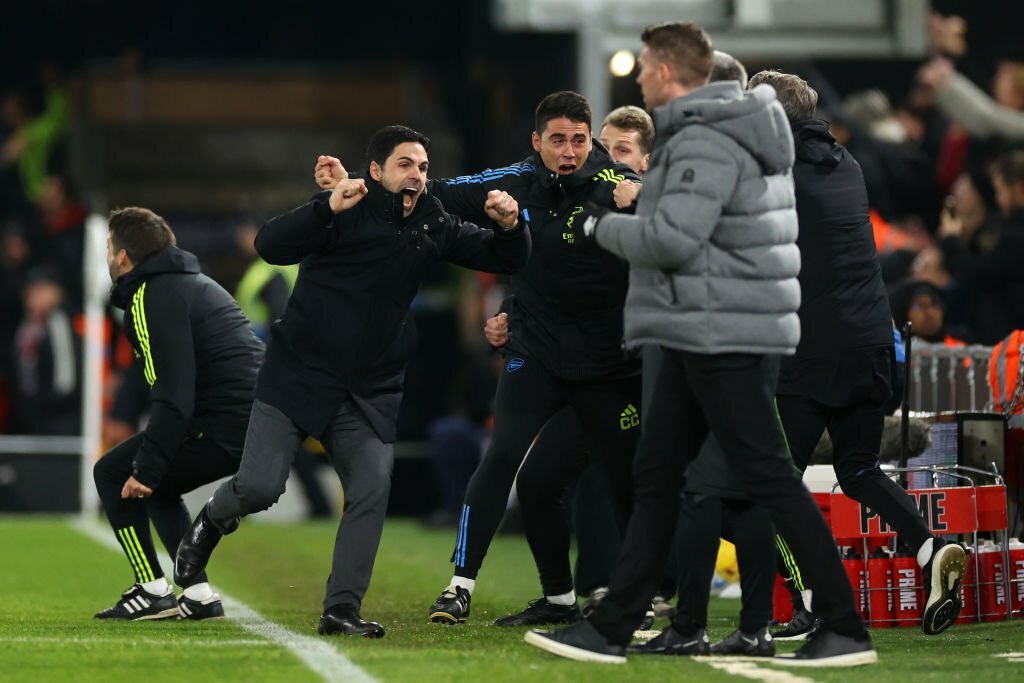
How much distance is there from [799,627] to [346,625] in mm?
1705

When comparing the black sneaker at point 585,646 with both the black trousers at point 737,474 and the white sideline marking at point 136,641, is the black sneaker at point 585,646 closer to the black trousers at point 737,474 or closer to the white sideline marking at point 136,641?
the black trousers at point 737,474

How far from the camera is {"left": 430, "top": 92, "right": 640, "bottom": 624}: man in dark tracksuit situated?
23.7 feet

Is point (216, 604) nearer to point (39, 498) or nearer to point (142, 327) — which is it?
point (142, 327)

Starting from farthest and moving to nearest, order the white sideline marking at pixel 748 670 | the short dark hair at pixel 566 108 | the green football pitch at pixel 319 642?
the short dark hair at pixel 566 108 → the green football pitch at pixel 319 642 → the white sideline marking at pixel 748 670

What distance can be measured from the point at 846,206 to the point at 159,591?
10.5 ft

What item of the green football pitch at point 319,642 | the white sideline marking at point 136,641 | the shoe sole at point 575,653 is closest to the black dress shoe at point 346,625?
the green football pitch at point 319,642

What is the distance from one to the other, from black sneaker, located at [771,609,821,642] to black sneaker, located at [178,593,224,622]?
2324 millimetres

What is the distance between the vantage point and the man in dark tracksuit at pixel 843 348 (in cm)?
683

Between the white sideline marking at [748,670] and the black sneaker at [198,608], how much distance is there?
2412 millimetres

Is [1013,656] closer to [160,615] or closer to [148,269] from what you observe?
[160,615]

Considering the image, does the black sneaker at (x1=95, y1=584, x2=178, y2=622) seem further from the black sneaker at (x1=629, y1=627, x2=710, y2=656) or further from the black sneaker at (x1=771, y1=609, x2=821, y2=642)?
the black sneaker at (x1=771, y1=609, x2=821, y2=642)

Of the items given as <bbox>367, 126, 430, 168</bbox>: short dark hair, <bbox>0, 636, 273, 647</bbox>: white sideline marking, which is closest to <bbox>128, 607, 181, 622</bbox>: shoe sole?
<bbox>0, 636, 273, 647</bbox>: white sideline marking

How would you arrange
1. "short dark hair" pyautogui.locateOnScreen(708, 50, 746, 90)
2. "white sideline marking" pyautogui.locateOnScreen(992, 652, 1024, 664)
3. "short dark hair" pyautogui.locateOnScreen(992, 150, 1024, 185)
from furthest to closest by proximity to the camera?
"short dark hair" pyautogui.locateOnScreen(992, 150, 1024, 185)
"white sideline marking" pyautogui.locateOnScreen(992, 652, 1024, 664)
"short dark hair" pyautogui.locateOnScreen(708, 50, 746, 90)

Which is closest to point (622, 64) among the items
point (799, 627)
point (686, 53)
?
point (799, 627)
